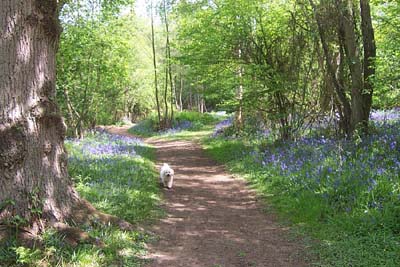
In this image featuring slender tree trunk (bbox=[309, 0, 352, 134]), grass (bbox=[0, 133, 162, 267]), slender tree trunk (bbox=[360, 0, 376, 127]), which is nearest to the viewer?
grass (bbox=[0, 133, 162, 267])

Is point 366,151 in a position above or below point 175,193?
above

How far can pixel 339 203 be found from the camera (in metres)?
6.04

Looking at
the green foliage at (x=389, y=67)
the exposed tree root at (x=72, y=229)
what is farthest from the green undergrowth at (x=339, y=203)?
the exposed tree root at (x=72, y=229)

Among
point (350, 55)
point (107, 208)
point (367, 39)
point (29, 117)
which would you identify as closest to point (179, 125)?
point (350, 55)

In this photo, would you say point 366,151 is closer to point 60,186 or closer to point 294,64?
point 294,64

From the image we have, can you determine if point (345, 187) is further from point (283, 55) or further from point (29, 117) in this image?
point (283, 55)

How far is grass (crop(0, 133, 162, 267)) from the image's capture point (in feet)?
13.5

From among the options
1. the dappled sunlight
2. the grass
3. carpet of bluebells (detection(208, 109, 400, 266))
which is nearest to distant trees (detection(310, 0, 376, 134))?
carpet of bluebells (detection(208, 109, 400, 266))

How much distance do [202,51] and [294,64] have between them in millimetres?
3018

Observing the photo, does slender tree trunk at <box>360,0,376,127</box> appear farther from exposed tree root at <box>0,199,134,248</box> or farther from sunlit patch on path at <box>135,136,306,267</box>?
exposed tree root at <box>0,199,134,248</box>

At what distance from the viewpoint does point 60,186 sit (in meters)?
4.82

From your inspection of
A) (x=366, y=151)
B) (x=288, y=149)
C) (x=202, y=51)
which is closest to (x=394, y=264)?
(x=366, y=151)

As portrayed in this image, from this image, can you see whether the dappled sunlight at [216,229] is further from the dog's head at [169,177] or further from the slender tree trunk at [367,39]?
the slender tree trunk at [367,39]

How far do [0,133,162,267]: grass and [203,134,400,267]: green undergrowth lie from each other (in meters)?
2.33
